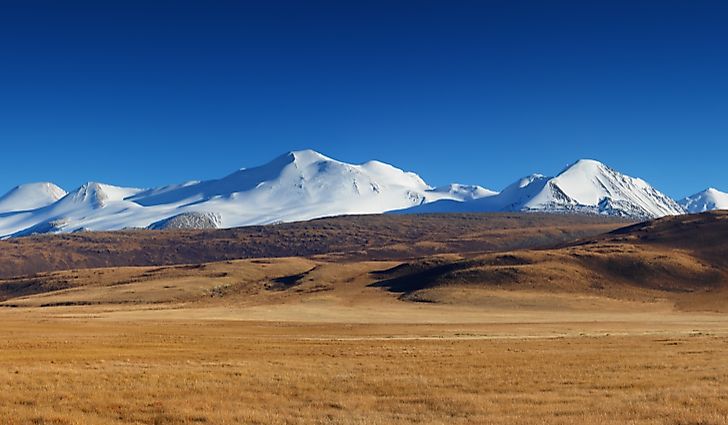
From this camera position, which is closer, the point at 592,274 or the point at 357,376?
the point at 357,376

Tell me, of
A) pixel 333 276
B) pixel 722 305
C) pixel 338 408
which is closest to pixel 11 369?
pixel 338 408

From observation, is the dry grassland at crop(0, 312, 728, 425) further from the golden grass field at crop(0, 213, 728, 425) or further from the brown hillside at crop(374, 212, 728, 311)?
the brown hillside at crop(374, 212, 728, 311)

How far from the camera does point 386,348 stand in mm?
49156

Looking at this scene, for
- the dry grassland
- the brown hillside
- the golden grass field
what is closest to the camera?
the dry grassland

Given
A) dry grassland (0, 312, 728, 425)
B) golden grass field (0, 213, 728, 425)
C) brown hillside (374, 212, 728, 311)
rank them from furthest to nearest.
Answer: brown hillside (374, 212, 728, 311) → golden grass field (0, 213, 728, 425) → dry grassland (0, 312, 728, 425)

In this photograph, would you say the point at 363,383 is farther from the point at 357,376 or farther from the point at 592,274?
the point at 592,274

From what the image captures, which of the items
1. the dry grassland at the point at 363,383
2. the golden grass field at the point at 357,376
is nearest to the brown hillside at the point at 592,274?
the golden grass field at the point at 357,376

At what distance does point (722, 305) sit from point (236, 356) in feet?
328

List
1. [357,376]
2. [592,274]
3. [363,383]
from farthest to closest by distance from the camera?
[592,274] → [357,376] → [363,383]

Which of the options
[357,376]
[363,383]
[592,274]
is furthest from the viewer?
[592,274]

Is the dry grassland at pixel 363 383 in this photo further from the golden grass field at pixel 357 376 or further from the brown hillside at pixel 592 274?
the brown hillside at pixel 592 274

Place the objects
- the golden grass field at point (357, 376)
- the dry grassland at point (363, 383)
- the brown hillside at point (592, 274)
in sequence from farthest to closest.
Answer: the brown hillside at point (592, 274), the golden grass field at point (357, 376), the dry grassland at point (363, 383)

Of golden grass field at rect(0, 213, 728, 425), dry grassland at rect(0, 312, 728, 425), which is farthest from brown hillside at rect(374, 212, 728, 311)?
dry grassland at rect(0, 312, 728, 425)

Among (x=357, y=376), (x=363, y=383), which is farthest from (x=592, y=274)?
(x=363, y=383)
